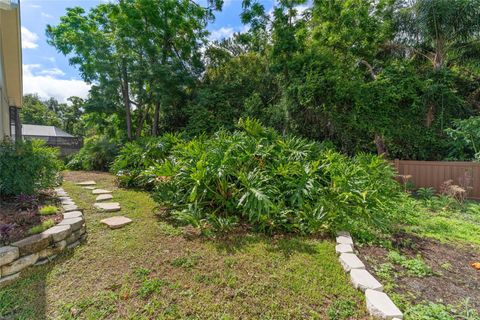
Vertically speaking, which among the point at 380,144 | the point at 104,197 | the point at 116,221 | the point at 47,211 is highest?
the point at 380,144

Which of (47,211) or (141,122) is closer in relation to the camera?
(47,211)

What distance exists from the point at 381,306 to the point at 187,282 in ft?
4.98

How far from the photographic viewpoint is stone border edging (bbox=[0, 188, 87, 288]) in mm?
2080

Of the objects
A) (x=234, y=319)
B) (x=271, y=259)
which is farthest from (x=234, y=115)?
(x=234, y=319)

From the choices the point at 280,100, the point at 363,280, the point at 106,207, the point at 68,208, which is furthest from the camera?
the point at 280,100

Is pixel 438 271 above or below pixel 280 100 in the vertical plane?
below

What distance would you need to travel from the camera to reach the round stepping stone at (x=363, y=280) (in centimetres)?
196

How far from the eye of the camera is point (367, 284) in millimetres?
1982

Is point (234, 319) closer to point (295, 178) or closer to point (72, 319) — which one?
point (72, 319)

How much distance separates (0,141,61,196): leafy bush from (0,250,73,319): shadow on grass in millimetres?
2070

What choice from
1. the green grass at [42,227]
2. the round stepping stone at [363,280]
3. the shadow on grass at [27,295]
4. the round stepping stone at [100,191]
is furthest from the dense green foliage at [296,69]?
the shadow on grass at [27,295]

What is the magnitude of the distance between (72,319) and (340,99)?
272 inches

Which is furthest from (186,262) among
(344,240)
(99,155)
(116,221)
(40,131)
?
(40,131)

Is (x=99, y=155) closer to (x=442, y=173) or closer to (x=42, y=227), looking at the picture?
(x=42, y=227)
